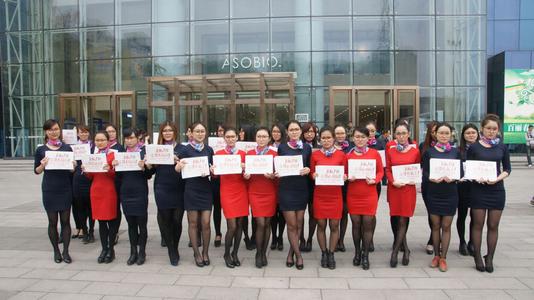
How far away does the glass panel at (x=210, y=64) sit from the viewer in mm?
21641

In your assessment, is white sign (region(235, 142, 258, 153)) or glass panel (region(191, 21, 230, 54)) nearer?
white sign (region(235, 142, 258, 153))

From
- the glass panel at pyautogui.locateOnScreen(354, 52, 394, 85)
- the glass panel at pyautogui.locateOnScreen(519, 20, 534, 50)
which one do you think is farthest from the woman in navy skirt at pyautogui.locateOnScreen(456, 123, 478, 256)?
the glass panel at pyautogui.locateOnScreen(519, 20, 534, 50)

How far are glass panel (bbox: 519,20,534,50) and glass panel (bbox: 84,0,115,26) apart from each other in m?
27.4

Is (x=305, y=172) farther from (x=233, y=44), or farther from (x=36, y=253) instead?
(x=233, y=44)

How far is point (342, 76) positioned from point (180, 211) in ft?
55.6

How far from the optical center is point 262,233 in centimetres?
554

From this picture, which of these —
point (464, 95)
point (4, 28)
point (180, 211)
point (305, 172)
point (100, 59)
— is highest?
point (4, 28)

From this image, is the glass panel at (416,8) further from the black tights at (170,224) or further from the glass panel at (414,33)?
the black tights at (170,224)

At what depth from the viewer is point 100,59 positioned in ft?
74.7

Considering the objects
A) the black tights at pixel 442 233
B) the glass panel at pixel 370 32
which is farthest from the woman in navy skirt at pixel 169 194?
the glass panel at pixel 370 32

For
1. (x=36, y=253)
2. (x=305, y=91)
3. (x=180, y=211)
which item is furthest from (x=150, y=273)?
(x=305, y=91)

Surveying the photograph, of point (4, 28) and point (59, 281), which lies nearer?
point (59, 281)

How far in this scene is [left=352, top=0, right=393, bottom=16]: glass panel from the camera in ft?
69.5

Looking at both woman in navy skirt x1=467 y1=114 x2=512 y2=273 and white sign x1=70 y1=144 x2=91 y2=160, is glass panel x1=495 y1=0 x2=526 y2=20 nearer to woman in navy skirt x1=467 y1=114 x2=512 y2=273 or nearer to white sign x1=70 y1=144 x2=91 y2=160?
woman in navy skirt x1=467 y1=114 x2=512 y2=273
